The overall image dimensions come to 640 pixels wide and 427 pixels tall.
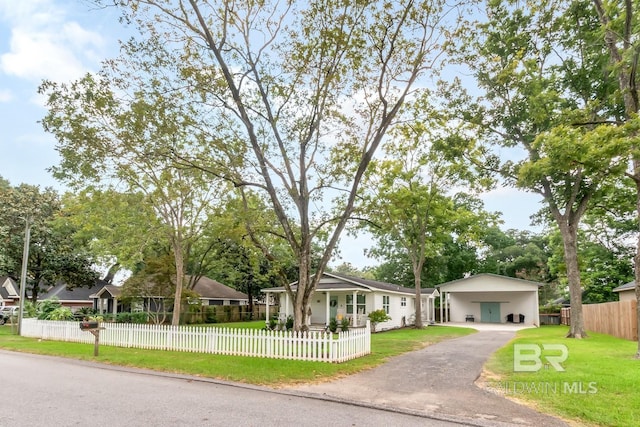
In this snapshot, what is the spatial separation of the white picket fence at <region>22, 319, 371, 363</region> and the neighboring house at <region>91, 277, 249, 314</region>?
45.9 feet

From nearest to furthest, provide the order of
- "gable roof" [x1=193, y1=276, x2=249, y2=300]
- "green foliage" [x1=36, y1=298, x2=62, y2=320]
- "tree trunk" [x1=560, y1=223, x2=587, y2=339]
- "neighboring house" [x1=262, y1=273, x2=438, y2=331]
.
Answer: "tree trunk" [x1=560, y1=223, x2=587, y2=339] < "green foliage" [x1=36, y1=298, x2=62, y2=320] < "neighboring house" [x1=262, y1=273, x2=438, y2=331] < "gable roof" [x1=193, y1=276, x2=249, y2=300]

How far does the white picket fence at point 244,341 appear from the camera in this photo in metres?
11.2

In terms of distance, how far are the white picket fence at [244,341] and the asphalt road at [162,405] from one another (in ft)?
9.90

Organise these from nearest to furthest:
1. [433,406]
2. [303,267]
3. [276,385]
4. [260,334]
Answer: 1. [433,406]
2. [276,385]
3. [260,334]
4. [303,267]

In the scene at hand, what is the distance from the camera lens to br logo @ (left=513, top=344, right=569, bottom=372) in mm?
9703

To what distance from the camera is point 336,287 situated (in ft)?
80.4

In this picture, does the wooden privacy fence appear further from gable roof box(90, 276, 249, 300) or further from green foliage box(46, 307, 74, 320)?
gable roof box(90, 276, 249, 300)

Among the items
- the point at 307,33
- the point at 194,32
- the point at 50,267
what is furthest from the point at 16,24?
the point at 50,267

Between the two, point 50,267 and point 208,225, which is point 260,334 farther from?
point 50,267

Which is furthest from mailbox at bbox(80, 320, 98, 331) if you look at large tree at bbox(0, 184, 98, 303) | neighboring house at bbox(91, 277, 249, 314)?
neighboring house at bbox(91, 277, 249, 314)

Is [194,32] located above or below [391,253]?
above

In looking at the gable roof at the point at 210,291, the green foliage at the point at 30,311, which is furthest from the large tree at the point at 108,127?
the gable roof at the point at 210,291

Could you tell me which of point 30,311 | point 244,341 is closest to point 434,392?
point 244,341

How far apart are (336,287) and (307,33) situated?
51.0ft
